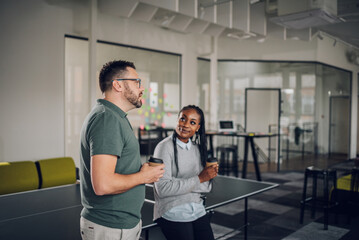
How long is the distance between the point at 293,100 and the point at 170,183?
683cm

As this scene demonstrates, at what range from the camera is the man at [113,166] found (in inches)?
52.0

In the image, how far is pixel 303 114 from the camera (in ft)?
26.7

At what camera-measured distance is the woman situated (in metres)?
2.03

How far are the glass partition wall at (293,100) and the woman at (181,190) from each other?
637 cm

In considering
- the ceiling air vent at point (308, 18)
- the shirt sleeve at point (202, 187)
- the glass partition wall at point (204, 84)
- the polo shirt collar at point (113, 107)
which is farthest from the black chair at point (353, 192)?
the glass partition wall at point (204, 84)

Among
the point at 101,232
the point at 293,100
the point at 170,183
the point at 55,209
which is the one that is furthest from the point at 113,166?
the point at 293,100

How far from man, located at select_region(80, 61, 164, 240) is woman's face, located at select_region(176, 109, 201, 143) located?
2.44 feet

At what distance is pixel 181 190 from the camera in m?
2.02

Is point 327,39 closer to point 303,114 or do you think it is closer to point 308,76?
point 308,76

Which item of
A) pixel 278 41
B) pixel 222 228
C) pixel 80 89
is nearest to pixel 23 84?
pixel 80 89

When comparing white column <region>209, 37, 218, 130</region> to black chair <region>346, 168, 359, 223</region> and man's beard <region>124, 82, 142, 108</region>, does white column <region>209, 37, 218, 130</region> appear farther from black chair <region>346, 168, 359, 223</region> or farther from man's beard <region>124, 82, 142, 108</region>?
man's beard <region>124, 82, 142, 108</region>

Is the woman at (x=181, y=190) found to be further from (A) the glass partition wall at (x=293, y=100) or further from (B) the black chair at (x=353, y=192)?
(A) the glass partition wall at (x=293, y=100)

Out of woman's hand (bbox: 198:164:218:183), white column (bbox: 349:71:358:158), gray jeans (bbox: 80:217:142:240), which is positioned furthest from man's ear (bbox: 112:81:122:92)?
white column (bbox: 349:71:358:158)

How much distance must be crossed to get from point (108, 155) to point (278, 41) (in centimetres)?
766
